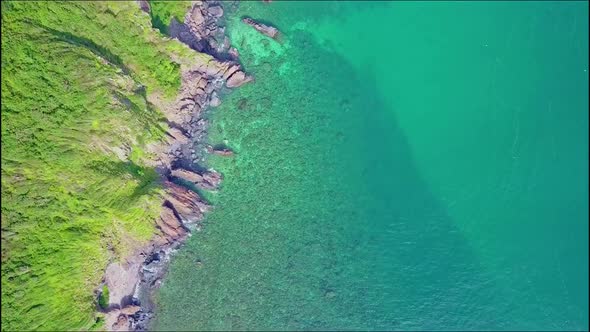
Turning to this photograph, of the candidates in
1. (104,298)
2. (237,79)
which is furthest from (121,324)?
(237,79)

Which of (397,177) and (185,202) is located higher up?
(397,177)

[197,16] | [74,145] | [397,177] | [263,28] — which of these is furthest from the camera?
[397,177]

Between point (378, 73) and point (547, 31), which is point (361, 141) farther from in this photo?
point (547, 31)

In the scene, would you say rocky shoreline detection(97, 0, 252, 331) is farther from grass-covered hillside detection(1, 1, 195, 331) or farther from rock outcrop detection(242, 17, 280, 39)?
rock outcrop detection(242, 17, 280, 39)

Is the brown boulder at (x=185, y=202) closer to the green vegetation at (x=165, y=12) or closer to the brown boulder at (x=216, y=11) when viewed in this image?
the green vegetation at (x=165, y=12)

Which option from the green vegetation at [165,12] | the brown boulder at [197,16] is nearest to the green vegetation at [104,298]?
the green vegetation at [165,12]

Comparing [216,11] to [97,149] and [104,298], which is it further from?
[104,298]

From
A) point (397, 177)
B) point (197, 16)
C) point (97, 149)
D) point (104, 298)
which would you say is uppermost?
point (197, 16)
